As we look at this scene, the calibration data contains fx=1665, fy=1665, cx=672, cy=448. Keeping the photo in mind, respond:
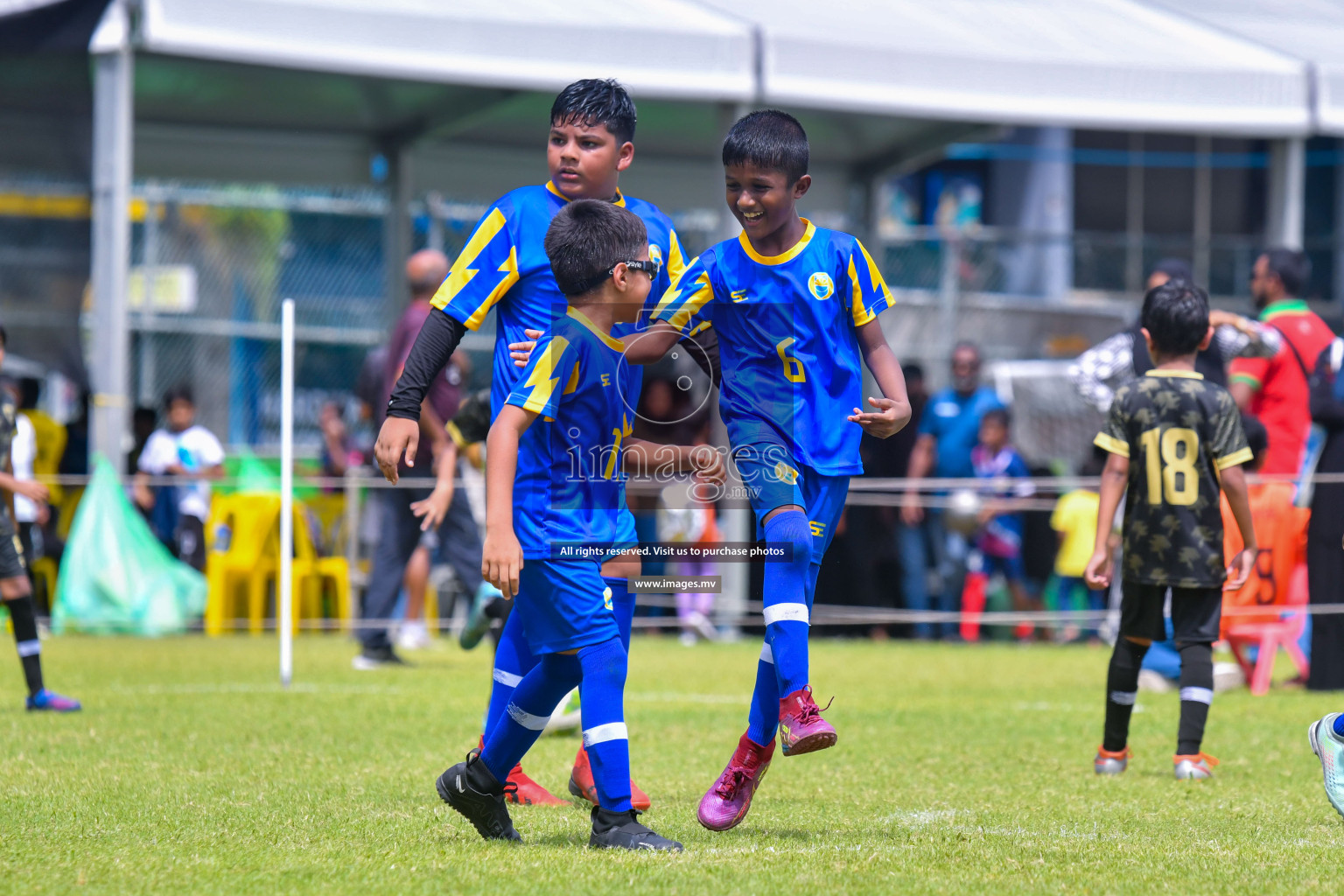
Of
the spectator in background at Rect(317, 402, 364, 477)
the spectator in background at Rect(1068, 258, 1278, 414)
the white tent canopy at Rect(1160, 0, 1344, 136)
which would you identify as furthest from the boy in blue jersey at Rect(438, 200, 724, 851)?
the white tent canopy at Rect(1160, 0, 1344, 136)

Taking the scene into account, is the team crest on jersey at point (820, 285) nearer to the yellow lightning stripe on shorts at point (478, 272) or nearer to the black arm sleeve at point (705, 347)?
the black arm sleeve at point (705, 347)

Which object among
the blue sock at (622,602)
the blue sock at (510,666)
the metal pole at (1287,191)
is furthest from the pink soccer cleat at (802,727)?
the metal pole at (1287,191)

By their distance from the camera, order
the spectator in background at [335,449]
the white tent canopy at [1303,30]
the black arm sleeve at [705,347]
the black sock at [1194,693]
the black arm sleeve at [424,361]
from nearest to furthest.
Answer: the black arm sleeve at [424,361] < the black arm sleeve at [705,347] < the black sock at [1194,693] < the white tent canopy at [1303,30] < the spectator in background at [335,449]

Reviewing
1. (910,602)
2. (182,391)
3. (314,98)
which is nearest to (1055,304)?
(910,602)

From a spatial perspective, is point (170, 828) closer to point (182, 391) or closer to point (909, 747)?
point (909, 747)

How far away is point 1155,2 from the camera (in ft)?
51.0

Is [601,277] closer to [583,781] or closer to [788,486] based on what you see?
[788,486]

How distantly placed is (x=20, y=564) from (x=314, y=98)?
29.2ft

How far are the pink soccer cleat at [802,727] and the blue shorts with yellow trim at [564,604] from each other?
1.68 ft

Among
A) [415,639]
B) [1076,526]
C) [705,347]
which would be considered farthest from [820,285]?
[1076,526]

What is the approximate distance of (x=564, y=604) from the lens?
4.02m

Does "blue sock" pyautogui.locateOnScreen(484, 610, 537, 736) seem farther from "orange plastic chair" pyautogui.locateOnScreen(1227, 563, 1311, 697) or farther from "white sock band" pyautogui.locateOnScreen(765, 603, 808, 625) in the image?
"orange plastic chair" pyautogui.locateOnScreen(1227, 563, 1311, 697)

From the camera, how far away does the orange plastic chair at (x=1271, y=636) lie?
8.83m

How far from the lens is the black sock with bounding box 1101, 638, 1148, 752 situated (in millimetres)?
5746
